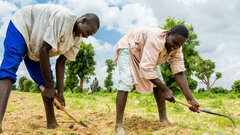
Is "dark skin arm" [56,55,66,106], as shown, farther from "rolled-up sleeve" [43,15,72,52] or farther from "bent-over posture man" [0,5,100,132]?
"rolled-up sleeve" [43,15,72,52]

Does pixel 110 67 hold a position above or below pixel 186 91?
above

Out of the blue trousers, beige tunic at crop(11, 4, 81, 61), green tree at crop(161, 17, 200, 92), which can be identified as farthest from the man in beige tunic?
green tree at crop(161, 17, 200, 92)

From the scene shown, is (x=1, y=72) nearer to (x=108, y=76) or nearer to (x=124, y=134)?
(x=124, y=134)

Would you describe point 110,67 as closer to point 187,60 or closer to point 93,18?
point 187,60

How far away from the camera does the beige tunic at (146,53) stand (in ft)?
8.65

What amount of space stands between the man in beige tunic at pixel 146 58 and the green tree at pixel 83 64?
731 inches

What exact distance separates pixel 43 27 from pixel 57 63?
0.66 m

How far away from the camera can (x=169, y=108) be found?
527cm

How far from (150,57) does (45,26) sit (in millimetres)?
1390

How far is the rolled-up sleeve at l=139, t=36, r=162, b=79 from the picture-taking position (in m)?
2.62

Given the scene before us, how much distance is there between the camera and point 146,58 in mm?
2635

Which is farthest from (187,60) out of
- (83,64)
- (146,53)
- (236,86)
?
(146,53)

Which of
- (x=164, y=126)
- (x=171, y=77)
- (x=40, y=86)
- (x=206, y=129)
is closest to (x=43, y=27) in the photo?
(x=40, y=86)

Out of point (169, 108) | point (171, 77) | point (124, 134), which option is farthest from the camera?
point (171, 77)
